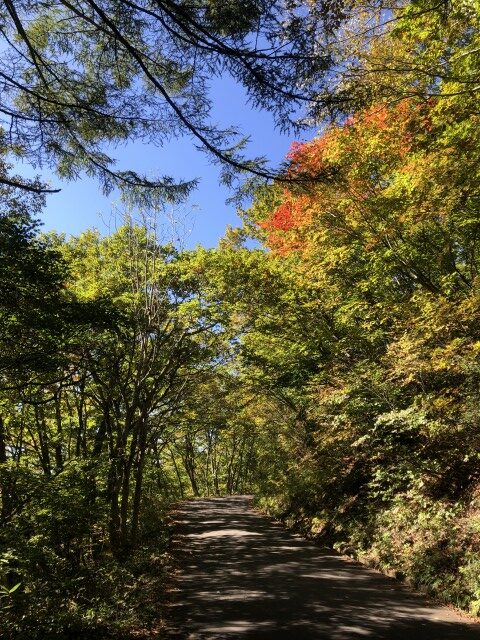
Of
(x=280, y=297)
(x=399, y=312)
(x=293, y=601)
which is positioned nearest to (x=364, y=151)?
(x=399, y=312)

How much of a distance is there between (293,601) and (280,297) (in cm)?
678

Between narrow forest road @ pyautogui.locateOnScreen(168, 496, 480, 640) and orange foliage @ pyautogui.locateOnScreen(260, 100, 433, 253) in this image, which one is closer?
narrow forest road @ pyautogui.locateOnScreen(168, 496, 480, 640)

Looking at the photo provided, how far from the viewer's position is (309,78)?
4469mm

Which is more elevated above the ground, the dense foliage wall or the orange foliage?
the orange foliage

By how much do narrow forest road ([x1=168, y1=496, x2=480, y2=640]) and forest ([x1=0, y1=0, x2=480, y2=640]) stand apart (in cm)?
51

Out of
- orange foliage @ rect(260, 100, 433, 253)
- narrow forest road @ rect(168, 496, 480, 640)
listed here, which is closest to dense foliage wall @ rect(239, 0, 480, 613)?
orange foliage @ rect(260, 100, 433, 253)

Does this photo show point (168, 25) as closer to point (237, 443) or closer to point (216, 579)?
point (216, 579)

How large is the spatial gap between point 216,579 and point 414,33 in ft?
29.3

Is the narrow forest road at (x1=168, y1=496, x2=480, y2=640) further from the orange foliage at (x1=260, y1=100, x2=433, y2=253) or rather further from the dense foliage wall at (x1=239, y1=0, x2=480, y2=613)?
the orange foliage at (x1=260, y1=100, x2=433, y2=253)

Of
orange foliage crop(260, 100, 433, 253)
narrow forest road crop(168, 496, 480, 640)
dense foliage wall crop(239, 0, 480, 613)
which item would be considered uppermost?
orange foliage crop(260, 100, 433, 253)

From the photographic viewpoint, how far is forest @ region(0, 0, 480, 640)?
192 inches

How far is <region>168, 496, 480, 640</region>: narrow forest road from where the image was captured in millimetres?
5344

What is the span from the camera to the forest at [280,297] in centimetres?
488

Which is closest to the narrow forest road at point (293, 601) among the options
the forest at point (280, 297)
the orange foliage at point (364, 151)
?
the forest at point (280, 297)
